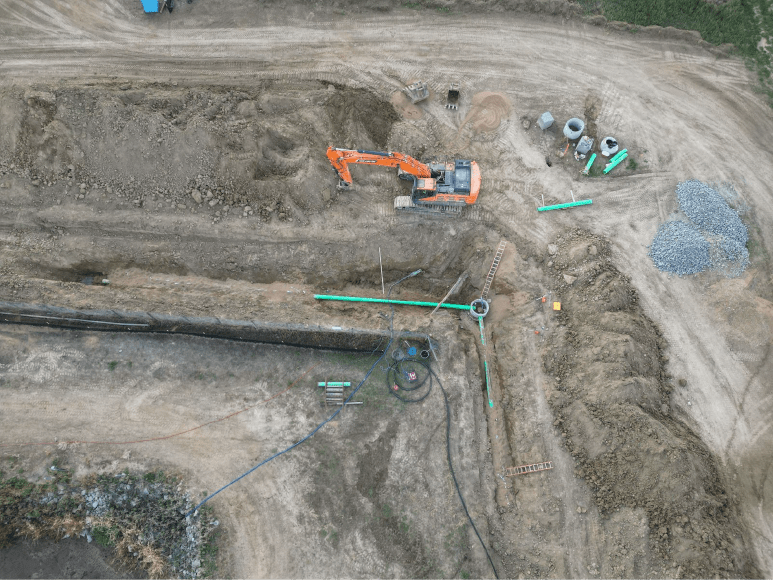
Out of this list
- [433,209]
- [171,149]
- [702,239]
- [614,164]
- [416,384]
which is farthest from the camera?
[614,164]

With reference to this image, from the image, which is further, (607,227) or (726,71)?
(726,71)

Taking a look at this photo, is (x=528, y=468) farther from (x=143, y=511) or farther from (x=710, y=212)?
(x=143, y=511)

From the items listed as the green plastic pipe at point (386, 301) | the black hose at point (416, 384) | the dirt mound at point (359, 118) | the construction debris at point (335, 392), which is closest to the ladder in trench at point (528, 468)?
the black hose at point (416, 384)

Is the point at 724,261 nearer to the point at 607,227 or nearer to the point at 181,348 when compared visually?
the point at 607,227

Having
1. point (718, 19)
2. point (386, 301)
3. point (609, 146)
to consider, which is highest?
point (718, 19)

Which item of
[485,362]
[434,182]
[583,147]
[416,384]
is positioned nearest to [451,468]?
[416,384]

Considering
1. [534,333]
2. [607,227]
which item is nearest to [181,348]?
[534,333]

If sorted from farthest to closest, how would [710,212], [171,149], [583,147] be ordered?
[583,147], [171,149], [710,212]
